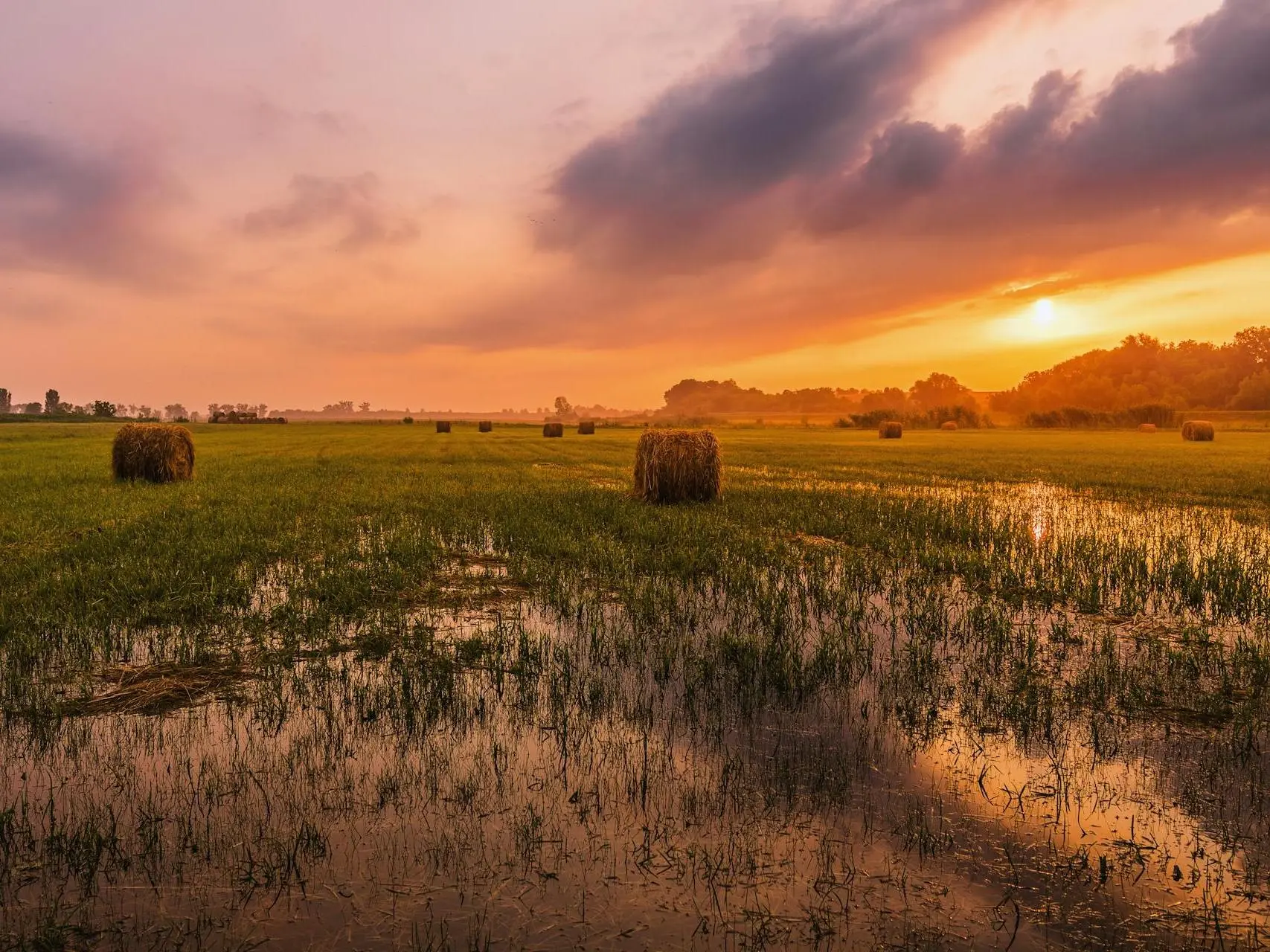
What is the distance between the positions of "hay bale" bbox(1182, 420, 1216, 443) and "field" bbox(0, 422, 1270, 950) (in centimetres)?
6118

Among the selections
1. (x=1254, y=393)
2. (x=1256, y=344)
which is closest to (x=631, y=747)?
(x=1254, y=393)

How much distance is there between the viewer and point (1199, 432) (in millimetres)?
60938

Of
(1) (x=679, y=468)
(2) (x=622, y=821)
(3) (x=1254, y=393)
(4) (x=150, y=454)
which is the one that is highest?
(3) (x=1254, y=393)

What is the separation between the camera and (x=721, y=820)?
395 centimetres

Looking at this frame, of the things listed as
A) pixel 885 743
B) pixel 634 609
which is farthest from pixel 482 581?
pixel 885 743

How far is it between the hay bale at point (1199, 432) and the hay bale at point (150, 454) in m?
71.3

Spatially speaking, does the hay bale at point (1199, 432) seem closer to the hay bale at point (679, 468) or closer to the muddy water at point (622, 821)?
the hay bale at point (679, 468)

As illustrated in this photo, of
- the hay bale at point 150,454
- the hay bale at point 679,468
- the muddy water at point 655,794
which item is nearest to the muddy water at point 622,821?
the muddy water at point 655,794

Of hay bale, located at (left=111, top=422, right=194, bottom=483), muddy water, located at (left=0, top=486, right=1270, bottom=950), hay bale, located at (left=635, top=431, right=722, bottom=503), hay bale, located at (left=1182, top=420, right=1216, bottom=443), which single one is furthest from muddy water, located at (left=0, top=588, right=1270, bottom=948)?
hay bale, located at (left=1182, top=420, right=1216, bottom=443)

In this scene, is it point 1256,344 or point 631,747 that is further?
point 1256,344

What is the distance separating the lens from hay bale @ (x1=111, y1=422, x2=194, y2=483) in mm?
24125

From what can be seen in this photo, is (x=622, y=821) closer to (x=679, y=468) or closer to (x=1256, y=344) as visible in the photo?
(x=679, y=468)

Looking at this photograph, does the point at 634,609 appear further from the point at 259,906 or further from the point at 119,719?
the point at 259,906

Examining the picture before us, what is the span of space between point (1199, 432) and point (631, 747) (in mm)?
73724
